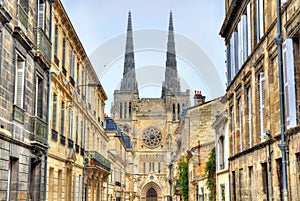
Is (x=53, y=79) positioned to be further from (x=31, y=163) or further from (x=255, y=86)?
(x=255, y=86)

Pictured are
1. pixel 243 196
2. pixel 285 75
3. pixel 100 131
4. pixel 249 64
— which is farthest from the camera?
pixel 100 131

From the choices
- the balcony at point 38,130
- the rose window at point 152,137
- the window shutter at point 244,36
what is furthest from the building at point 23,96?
the rose window at point 152,137

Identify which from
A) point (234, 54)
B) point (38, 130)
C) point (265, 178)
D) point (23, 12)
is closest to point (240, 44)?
point (234, 54)

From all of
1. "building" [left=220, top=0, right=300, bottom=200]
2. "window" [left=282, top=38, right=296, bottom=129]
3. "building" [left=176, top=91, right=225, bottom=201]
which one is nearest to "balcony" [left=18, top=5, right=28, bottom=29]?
"building" [left=220, top=0, right=300, bottom=200]

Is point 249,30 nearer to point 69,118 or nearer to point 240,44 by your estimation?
point 240,44

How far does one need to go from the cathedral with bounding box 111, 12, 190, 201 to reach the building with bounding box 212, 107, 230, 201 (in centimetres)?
7413

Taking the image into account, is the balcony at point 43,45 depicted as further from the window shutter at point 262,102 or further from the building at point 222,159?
the building at point 222,159

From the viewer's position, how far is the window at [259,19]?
1583cm

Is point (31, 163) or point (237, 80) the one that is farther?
point (237, 80)

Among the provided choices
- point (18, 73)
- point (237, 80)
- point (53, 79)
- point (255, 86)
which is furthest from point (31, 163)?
point (237, 80)

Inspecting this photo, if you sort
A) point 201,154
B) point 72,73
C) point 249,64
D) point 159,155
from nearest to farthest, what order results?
point 249,64 → point 72,73 → point 201,154 → point 159,155

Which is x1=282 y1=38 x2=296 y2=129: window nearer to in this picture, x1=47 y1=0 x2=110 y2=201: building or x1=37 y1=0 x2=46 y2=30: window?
x1=37 y1=0 x2=46 y2=30: window

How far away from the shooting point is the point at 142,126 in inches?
4552

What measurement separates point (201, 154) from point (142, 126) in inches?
3118
